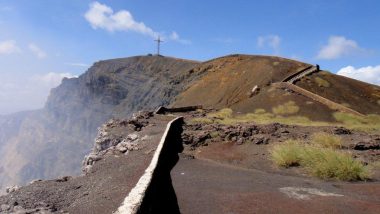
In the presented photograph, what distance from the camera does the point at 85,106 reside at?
13738 cm

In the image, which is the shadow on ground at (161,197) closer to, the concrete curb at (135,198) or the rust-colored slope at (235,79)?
the concrete curb at (135,198)

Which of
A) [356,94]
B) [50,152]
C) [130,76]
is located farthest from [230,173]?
[50,152]

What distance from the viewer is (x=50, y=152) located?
156000mm

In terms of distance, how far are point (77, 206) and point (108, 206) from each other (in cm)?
104

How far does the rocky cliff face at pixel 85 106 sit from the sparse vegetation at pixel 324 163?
176ft

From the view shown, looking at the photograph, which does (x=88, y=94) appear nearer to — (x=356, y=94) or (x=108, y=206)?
(x=356, y=94)

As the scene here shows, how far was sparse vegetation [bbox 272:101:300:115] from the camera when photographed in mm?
38344

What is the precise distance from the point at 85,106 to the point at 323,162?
424ft

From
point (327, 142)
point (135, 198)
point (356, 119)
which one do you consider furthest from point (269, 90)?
point (135, 198)

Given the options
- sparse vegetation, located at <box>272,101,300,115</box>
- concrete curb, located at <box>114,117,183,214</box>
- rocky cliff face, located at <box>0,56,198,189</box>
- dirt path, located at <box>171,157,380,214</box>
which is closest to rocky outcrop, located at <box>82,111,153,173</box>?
dirt path, located at <box>171,157,380,214</box>

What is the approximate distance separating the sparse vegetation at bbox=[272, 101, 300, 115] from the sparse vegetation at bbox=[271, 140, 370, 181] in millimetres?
A: 23777

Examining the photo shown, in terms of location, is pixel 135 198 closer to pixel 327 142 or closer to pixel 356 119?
pixel 327 142

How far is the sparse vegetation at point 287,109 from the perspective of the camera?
126 feet

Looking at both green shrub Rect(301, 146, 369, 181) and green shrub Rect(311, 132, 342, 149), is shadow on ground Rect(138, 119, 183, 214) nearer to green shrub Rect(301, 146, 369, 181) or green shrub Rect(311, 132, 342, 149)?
green shrub Rect(301, 146, 369, 181)
